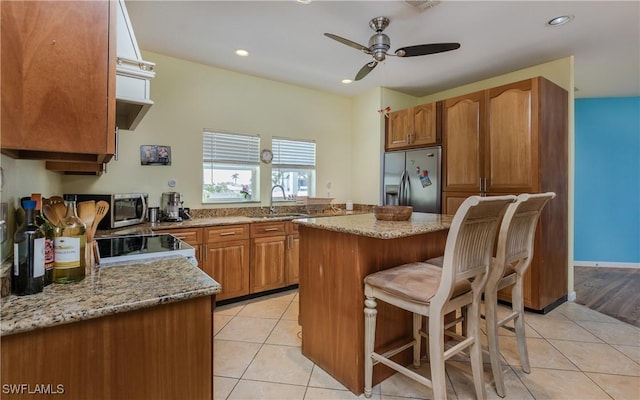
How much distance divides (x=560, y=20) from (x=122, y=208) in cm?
412

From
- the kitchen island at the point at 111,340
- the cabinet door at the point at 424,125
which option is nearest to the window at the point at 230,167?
the cabinet door at the point at 424,125

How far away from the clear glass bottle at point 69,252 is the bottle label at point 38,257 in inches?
2.9

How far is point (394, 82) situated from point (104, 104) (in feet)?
12.5

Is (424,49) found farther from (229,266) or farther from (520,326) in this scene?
(229,266)

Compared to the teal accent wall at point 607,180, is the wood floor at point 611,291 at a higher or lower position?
lower

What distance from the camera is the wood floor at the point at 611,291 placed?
308 cm

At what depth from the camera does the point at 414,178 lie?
3.90 meters

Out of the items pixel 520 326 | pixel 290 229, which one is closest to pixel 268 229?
pixel 290 229

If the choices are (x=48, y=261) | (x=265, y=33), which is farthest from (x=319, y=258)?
(x=265, y=33)

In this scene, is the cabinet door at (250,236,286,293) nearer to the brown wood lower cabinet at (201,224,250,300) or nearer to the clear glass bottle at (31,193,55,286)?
the brown wood lower cabinet at (201,224,250,300)

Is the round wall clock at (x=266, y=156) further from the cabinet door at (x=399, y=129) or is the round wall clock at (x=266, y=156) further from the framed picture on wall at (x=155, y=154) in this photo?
the cabinet door at (x=399, y=129)

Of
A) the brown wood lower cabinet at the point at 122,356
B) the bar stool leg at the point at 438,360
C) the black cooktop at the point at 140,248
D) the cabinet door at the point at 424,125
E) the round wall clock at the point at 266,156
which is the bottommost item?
the bar stool leg at the point at 438,360

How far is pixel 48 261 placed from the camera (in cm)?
103

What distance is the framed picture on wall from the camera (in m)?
3.26
